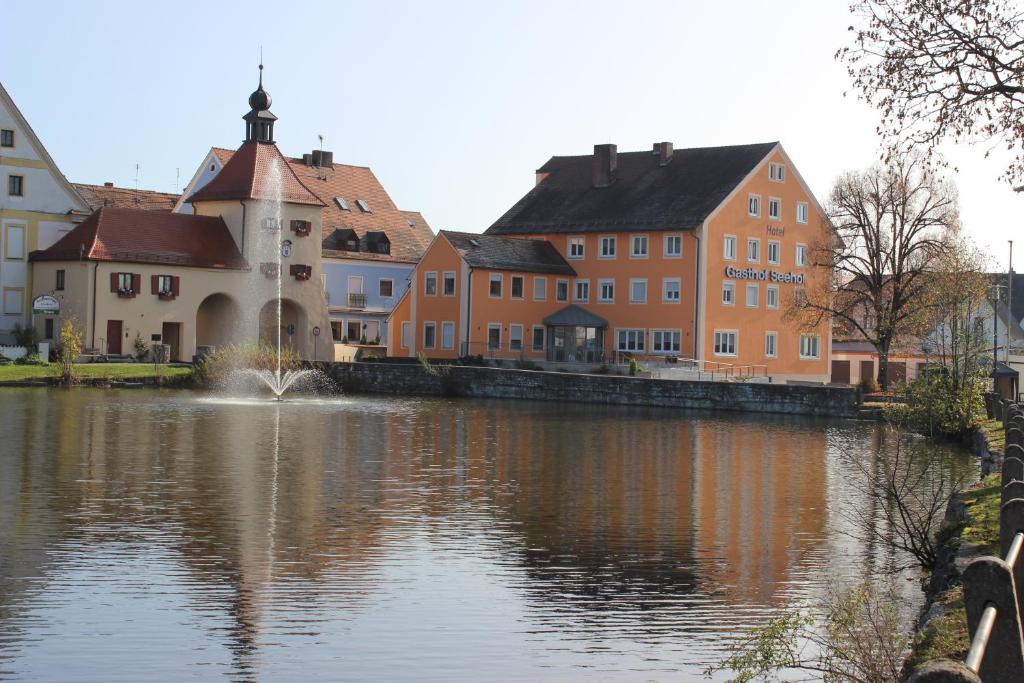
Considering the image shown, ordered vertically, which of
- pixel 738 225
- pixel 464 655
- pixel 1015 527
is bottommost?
pixel 464 655

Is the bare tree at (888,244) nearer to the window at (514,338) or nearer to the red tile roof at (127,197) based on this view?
→ the window at (514,338)

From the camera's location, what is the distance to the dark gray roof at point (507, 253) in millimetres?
76938

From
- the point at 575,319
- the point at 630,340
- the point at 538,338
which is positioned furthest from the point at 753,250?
the point at 538,338

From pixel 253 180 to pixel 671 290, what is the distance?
24.1 metres

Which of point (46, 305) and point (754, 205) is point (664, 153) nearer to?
point (754, 205)

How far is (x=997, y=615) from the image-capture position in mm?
5773

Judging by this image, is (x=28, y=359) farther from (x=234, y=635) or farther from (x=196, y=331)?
(x=234, y=635)

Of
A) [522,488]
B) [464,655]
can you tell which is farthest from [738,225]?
[464,655]

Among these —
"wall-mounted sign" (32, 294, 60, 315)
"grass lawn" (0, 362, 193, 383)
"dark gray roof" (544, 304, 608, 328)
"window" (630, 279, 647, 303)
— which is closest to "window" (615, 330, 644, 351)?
"dark gray roof" (544, 304, 608, 328)

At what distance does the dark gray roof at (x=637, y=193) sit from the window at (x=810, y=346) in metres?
10.6

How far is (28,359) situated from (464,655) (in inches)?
2145

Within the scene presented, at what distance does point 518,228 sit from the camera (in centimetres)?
8475

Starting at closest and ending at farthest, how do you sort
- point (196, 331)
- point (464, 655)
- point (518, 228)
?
point (464, 655) → point (196, 331) → point (518, 228)

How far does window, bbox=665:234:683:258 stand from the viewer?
3007 inches
